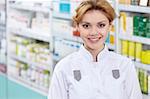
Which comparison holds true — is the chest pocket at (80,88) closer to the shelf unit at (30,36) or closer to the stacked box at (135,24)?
the stacked box at (135,24)

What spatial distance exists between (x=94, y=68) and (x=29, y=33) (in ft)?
9.13

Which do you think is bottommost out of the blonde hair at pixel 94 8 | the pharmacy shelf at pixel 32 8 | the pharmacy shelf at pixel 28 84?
the pharmacy shelf at pixel 28 84

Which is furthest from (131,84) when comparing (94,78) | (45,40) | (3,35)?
(3,35)

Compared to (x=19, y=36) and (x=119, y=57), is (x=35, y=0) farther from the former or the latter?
(x=119, y=57)

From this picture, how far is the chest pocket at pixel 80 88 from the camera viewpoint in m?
2.13

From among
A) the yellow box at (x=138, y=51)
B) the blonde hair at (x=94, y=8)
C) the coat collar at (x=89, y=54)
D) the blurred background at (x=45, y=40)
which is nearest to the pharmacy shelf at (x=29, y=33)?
the blurred background at (x=45, y=40)

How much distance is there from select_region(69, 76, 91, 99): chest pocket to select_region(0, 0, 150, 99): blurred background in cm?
116

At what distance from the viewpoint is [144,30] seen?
3.20 metres

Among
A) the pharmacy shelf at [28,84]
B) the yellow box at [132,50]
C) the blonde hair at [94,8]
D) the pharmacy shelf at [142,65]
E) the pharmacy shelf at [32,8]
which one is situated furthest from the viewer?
the pharmacy shelf at [28,84]

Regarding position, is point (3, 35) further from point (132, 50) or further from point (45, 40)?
point (132, 50)

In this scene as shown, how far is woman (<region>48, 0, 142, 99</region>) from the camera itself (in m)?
2.10

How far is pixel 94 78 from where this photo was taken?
2152 millimetres

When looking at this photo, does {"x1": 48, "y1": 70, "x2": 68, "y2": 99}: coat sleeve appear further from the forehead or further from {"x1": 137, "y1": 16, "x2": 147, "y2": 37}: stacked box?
{"x1": 137, "y1": 16, "x2": 147, "y2": 37}: stacked box

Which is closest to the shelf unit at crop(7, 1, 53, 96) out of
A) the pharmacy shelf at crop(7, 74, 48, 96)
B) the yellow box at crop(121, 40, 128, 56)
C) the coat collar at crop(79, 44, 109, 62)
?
the pharmacy shelf at crop(7, 74, 48, 96)
